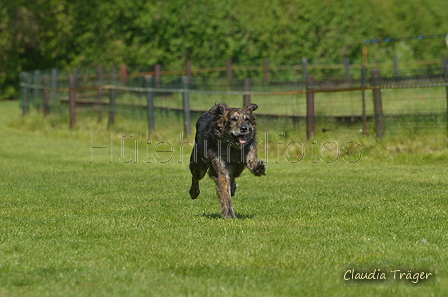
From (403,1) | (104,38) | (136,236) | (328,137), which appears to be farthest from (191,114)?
(403,1)

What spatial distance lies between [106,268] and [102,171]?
9314mm

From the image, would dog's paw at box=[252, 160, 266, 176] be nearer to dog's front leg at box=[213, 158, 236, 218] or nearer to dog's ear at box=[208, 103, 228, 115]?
dog's front leg at box=[213, 158, 236, 218]

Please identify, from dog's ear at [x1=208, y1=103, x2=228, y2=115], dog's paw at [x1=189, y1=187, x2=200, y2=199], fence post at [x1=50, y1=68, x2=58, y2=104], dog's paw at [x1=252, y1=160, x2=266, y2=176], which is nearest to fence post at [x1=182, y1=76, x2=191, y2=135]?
fence post at [x1=50, y1=68, x2=58, y2=104]

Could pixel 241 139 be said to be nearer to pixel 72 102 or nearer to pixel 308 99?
pixel 308 99

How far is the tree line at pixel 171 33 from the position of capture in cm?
3975

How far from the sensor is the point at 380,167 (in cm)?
1548

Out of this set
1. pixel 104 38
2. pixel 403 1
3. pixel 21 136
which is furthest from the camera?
pixel 403 1

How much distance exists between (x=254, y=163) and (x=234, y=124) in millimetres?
526

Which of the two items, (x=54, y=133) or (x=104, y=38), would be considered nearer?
(x=54, y=133)

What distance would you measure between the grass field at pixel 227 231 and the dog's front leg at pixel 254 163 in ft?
1.81

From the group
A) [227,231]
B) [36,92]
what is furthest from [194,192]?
[36,92]

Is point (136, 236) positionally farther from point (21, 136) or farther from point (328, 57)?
point (328, 57)

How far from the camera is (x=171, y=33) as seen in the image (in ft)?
130

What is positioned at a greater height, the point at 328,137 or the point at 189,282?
the point at 328,137
